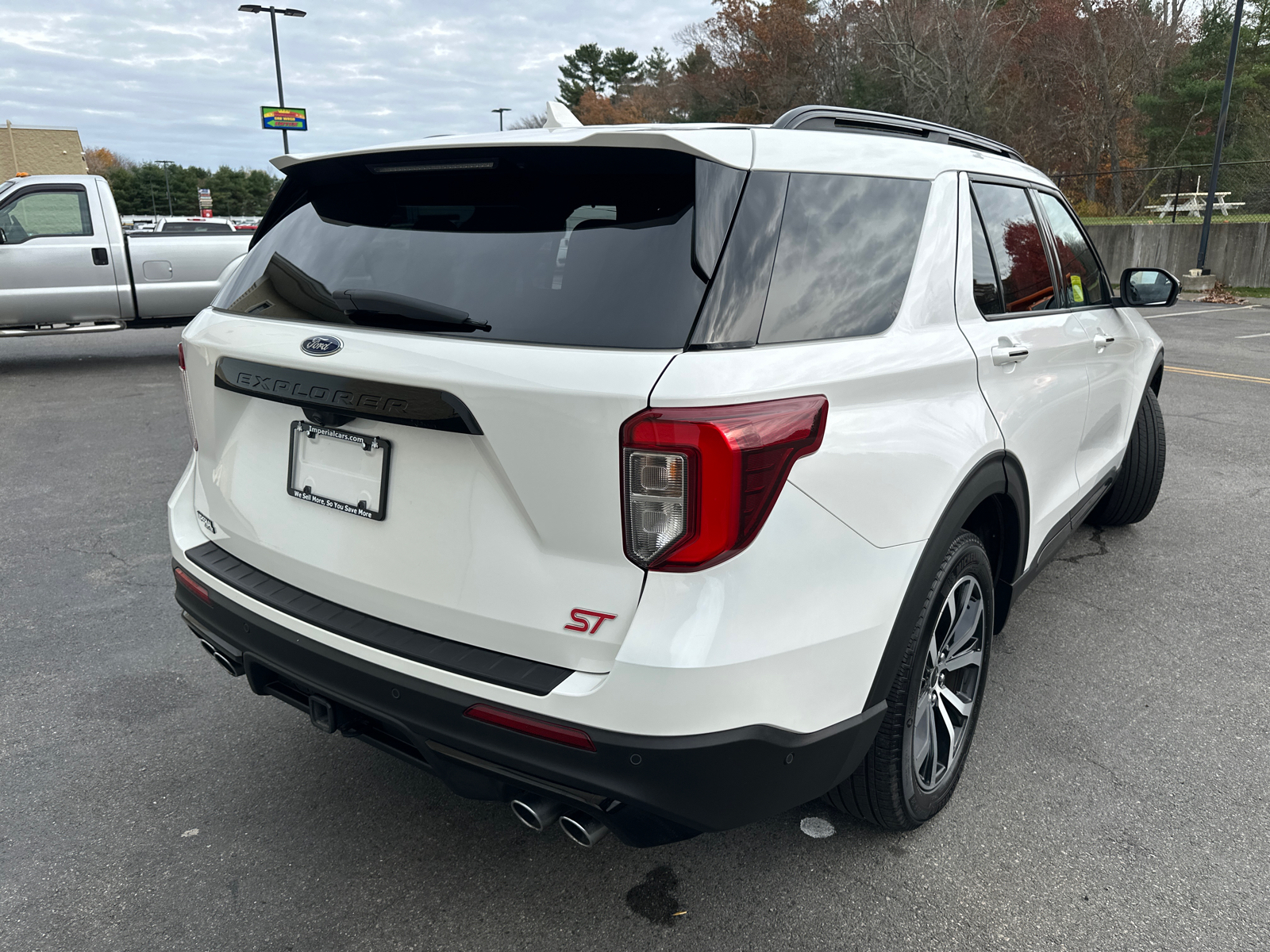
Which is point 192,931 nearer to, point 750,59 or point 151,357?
point 151,357

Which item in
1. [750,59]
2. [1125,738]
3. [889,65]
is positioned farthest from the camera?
[750,59]

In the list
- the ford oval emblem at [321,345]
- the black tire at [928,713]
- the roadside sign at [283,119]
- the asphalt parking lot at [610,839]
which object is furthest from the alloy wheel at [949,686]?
the roadside sign at [283,119]

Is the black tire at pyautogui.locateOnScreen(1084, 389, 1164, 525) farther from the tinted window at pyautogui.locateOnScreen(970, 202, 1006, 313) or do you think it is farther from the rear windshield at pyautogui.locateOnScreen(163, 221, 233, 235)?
the rear windshield at pyautogui.locateOnScreen(163, 221, 233, 235)

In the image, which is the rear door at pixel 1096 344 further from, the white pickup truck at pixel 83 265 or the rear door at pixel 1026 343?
the white pickup truck at pixel 83 265

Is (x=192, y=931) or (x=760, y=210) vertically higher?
(x=760, y=210)

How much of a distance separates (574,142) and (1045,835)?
2.23m

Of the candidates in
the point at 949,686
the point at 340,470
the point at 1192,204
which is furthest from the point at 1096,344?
the point at 1192,204

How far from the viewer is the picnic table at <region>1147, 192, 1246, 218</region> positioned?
991 inches

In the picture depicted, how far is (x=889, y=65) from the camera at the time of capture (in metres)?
36.5

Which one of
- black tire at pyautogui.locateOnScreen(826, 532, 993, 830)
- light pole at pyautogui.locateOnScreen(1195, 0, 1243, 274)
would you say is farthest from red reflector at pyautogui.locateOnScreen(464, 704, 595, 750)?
light pole at pyautogui.locateOnScreen(1195, 0, 1243, 274)

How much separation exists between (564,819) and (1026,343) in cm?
201

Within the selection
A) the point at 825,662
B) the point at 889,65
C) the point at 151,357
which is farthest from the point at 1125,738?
the point at 889,65

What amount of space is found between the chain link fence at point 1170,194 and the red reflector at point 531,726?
26.6 m

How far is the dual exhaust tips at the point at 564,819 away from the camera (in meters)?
1.87
